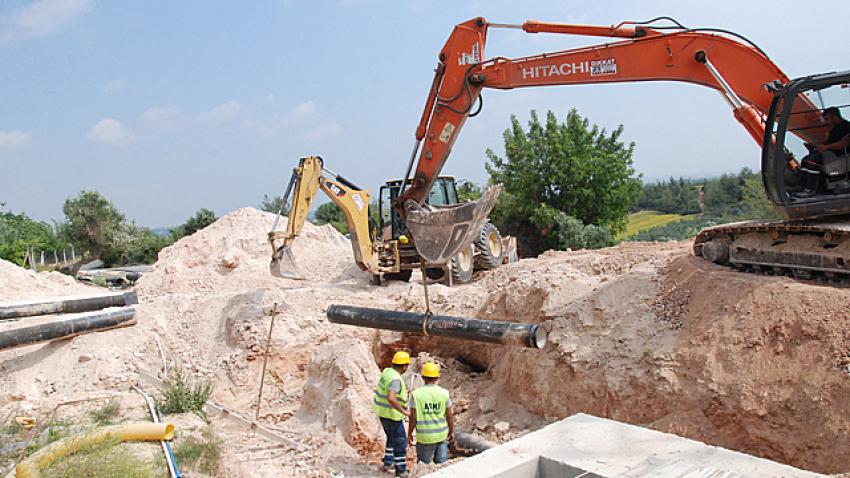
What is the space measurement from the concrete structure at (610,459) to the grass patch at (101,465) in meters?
2.52

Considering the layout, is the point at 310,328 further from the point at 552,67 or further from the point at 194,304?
the point at 552,67

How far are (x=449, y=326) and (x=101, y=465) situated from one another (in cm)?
344

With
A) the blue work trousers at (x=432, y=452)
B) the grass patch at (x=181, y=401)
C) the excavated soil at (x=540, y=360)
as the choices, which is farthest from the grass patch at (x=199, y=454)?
the blue work trousers at (x=432, y=452)

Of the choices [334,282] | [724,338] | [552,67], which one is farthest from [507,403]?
[334,282]

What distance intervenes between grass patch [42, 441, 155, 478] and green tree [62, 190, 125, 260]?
25.0 m

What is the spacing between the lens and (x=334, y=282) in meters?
14.9

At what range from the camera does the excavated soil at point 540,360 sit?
5570 millimetres

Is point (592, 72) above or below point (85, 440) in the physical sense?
above

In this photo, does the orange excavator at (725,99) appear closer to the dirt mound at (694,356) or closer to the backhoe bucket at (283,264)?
the dirt mound at (694,356)

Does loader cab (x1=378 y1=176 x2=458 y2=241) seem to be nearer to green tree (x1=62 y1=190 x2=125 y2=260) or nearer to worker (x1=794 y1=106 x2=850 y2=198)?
worker (x1=794 y1=106 x2=850 y2=198)

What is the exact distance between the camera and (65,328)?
379 inches

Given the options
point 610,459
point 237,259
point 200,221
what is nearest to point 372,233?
point 237,259

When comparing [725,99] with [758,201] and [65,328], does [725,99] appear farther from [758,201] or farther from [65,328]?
[758,201]

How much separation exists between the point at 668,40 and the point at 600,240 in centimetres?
1214
